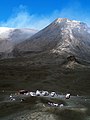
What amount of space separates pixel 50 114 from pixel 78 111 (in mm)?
5027

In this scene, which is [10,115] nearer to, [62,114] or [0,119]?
[0,119]

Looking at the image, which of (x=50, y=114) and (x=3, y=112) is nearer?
(x=50, y=114)

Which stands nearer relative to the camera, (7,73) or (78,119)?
(78,119)

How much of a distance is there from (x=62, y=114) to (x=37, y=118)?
4611 mm

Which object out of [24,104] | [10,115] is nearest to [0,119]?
[10,115]

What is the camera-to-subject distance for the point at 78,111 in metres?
44.2

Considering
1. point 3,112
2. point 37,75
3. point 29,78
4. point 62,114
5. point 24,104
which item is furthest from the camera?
point 37,75

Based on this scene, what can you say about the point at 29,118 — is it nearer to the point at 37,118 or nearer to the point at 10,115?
the point at 37,118

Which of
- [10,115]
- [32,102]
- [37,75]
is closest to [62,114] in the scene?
[10,115]

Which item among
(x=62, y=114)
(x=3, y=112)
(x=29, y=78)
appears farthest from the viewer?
(x=29, y=78)

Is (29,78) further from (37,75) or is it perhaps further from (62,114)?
(62,114)

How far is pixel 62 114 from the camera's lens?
42438 mm

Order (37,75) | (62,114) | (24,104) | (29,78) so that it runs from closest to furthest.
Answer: (62,114)
(24,104)
(29,78)
(37,75)

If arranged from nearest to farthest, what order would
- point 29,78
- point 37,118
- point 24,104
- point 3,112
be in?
1. point 37,118
2. point 3,112
3. point 24,104
4. point 29,78
